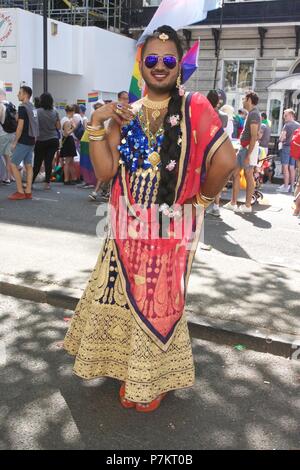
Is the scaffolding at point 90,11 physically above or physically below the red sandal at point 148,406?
above

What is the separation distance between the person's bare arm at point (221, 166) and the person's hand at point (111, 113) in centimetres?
52

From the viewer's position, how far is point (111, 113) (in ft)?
8.72

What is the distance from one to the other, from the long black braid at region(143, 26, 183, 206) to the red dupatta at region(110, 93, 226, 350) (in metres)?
0.05

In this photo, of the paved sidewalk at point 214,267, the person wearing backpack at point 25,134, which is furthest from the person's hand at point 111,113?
the person wearing backpack at point 25,134

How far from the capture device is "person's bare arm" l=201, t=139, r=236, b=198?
256cm

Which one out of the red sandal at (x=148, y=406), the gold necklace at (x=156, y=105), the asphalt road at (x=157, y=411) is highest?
the gold necklace at (x=156, y=105)

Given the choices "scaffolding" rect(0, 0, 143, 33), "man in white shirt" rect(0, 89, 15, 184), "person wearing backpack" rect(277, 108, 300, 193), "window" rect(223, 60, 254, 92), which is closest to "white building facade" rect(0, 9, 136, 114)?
"scaffolding" rect(0, 0, 143, 33)

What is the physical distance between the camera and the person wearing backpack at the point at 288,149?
11469 mm

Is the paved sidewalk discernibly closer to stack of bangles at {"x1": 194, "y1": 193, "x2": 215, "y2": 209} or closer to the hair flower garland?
stack of bangles at {"x1": 194, "y1": 193, "x2": 215, "y2": 209}

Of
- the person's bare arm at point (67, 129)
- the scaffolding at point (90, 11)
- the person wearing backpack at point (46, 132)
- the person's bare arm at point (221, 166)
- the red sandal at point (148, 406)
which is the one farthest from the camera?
the scaffolding at point (90, 11)

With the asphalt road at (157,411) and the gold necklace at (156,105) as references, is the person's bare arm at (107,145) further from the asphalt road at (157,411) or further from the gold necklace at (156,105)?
the asphalt road at (157,411)

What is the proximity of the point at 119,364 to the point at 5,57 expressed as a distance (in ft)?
45.4
